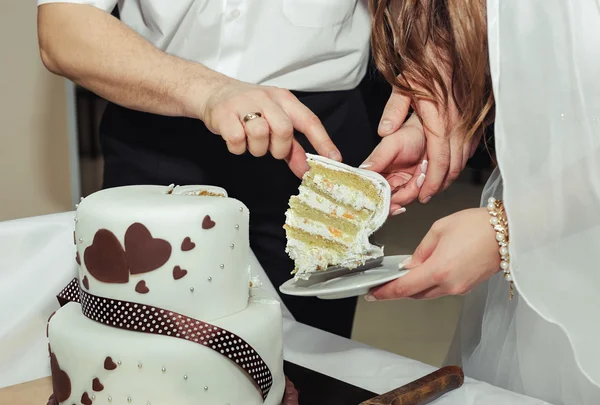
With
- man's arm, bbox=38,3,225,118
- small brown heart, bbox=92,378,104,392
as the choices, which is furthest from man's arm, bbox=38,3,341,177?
small brown heart, bbox=92,378,104,392

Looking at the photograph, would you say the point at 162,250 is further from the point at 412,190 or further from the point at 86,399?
the point at 412,190

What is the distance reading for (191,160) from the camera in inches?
61.1

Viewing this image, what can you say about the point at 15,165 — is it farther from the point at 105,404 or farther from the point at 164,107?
the point at 105,404

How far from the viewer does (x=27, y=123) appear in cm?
310

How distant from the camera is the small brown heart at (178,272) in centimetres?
96

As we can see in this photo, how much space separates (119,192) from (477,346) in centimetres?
72

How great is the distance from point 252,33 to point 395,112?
1.00 ft

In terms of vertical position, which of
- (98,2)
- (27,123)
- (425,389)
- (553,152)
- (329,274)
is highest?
(98,2)

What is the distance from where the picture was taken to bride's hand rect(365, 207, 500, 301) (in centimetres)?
111

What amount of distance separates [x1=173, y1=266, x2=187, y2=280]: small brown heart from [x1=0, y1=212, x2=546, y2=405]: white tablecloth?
36cm

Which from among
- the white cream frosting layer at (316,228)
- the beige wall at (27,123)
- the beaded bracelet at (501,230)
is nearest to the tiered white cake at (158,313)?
the white cream frosting layer at (316,228)

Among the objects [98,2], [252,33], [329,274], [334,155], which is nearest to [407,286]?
[329,274]

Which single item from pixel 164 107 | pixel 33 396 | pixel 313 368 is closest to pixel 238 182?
pixel 164 107

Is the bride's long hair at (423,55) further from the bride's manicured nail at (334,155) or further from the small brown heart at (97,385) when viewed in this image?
the small brown heart at (97,385)
